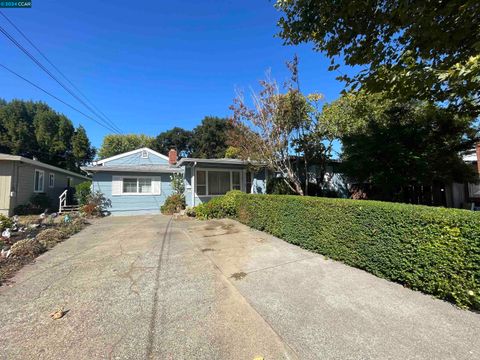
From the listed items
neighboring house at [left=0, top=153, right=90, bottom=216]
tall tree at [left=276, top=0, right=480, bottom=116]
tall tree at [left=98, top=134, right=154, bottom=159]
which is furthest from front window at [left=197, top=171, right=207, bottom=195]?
tall tree at [left=98, top=134, right=154, bottom=159]

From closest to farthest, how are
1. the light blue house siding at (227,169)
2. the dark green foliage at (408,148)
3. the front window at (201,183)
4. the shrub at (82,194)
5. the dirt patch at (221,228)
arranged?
the dirt patch at (221,228)
the dark green foliage at (408,148)
the light blue house siding at (227,169)
the front window at (201,183)
the shrub at (82,194)

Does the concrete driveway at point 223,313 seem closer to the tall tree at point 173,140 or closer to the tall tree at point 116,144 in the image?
the tall tree at point 116,144

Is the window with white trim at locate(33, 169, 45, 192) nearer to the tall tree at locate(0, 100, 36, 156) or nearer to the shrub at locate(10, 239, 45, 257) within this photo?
the shrub at locate(10, 239, 45, 257)

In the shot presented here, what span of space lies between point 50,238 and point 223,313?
6817 mm

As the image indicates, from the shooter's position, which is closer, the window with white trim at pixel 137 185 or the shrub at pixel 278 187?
the shrub at pixel 278 187

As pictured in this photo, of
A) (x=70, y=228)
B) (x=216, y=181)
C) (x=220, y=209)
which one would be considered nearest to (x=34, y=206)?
(x=70, y=228)

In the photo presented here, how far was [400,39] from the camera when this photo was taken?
12.6 feet

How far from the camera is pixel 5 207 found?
1144cm

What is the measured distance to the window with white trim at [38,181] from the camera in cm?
1387

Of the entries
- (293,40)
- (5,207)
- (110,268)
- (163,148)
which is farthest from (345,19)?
(163,148)

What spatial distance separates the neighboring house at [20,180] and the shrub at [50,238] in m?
6.74

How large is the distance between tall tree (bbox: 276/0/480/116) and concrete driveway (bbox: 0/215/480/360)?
3.07m

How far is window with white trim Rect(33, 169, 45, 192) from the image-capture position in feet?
45.5

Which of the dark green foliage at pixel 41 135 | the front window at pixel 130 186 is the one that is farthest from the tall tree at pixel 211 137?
the front window at pixel 130 186
